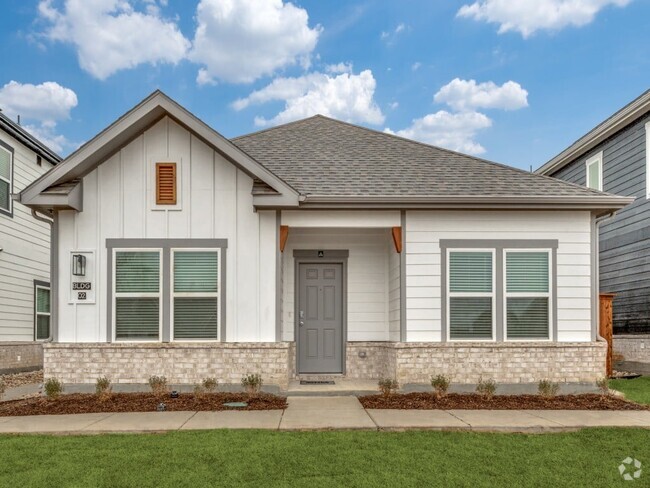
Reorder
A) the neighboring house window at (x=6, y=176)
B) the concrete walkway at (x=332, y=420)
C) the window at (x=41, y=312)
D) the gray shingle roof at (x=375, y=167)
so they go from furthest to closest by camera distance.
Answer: the window at (x=41, y=312) → the neighboring house window at (x=6, y=176) → the gray shingle roof at (x=375, y=167) → the concrete walkway at (x=332, y=420)

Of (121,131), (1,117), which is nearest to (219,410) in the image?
(121,131)

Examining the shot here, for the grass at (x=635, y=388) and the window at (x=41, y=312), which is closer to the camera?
the grass at (x=635, y=388)

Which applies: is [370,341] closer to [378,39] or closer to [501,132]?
[378,39]

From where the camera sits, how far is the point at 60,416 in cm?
737

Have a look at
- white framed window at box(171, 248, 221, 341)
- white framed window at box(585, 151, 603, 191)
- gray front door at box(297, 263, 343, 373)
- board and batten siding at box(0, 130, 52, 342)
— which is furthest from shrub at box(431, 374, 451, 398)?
board and batten siding at box(0, 130, 52, 342)

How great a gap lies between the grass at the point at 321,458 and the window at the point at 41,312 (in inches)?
366

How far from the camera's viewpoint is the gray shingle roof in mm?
9500

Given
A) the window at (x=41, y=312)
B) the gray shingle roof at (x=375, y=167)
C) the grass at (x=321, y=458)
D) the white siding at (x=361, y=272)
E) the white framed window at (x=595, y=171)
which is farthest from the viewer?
the white framed window at (x=595, y=171)

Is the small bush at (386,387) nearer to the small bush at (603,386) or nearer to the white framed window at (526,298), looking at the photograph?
the white framed window at (526,298)

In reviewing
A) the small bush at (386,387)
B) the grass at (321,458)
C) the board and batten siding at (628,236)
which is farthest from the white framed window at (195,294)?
the board and batten siding at (628,236)

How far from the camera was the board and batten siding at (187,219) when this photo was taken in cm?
909

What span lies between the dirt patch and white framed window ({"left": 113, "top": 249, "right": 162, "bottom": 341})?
3533mm

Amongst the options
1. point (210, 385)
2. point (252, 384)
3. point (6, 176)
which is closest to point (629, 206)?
point (252, 384)

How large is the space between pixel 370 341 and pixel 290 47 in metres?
14.3
